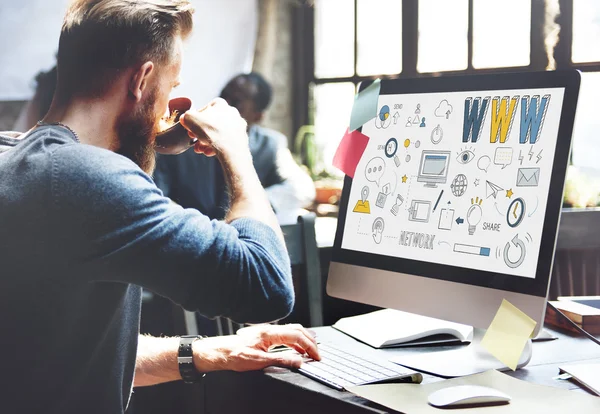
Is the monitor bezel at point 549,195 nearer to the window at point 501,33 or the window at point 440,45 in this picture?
the window at point 440,45

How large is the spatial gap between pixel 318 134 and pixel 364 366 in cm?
452

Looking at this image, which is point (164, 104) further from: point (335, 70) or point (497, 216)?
point (335, 70)

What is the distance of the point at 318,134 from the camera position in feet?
18.4

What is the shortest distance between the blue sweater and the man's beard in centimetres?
12

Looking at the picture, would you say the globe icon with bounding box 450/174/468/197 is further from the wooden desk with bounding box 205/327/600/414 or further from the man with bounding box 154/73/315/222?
the man with bounding box 154/73/315/222

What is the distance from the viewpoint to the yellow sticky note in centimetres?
109

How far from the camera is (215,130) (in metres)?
1.29

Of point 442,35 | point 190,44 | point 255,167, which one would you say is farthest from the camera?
point 190,44

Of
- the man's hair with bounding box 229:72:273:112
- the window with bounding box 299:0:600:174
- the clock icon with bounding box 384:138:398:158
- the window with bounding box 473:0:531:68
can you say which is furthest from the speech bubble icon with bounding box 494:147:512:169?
the window with bounding box 473:0:531:68

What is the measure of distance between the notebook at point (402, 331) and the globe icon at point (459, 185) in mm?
258

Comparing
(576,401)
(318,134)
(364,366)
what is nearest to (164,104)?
(364,366)

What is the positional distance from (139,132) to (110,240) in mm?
286

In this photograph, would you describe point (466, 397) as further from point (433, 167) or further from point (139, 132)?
point (139, 132)

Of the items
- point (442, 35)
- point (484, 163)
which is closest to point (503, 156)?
point (484, 163)
